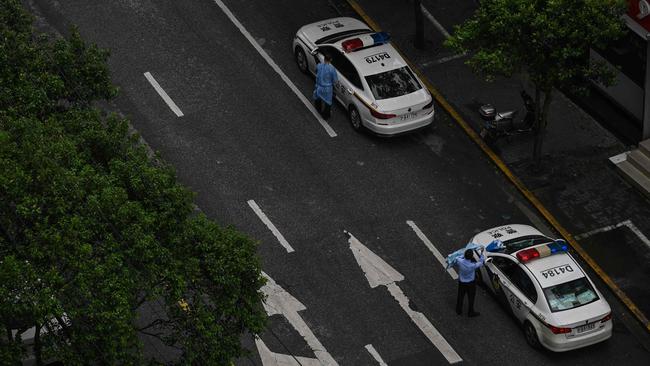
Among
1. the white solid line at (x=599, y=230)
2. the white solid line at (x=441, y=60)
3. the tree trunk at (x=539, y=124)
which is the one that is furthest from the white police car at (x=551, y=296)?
the white solid line at (x=441, y=60)

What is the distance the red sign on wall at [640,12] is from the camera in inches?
1041

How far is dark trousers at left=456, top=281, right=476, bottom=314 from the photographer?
2430 cm

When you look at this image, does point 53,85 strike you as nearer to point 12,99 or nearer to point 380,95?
point 12,99

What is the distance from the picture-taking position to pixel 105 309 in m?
17.1

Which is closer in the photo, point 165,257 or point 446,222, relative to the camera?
point 165,257

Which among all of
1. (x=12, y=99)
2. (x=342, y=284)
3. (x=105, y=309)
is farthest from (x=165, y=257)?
(x=342, y=284)

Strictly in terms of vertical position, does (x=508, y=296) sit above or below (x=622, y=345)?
above

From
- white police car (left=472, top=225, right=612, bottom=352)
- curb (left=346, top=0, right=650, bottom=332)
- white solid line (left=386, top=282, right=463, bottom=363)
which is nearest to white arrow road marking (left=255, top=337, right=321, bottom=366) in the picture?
white solid line (left=386, top=282, right=463, bottom=363)

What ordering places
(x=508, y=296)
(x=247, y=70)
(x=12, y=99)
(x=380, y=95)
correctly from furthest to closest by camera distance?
(x=247, y=70) < (x=380, y=95) < (x=508, y=296) < (x=12, y=99)

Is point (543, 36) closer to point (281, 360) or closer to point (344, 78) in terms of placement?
point (344, 78)

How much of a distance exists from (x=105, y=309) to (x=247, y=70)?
1486 cm

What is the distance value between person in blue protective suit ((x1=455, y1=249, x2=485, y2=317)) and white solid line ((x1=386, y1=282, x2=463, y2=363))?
0.77m

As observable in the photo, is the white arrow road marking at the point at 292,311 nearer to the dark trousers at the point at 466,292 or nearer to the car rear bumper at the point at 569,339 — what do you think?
the dark trousers at the point at 466,292

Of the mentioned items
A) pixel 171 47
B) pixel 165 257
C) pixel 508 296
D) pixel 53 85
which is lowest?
pixel 508 296
